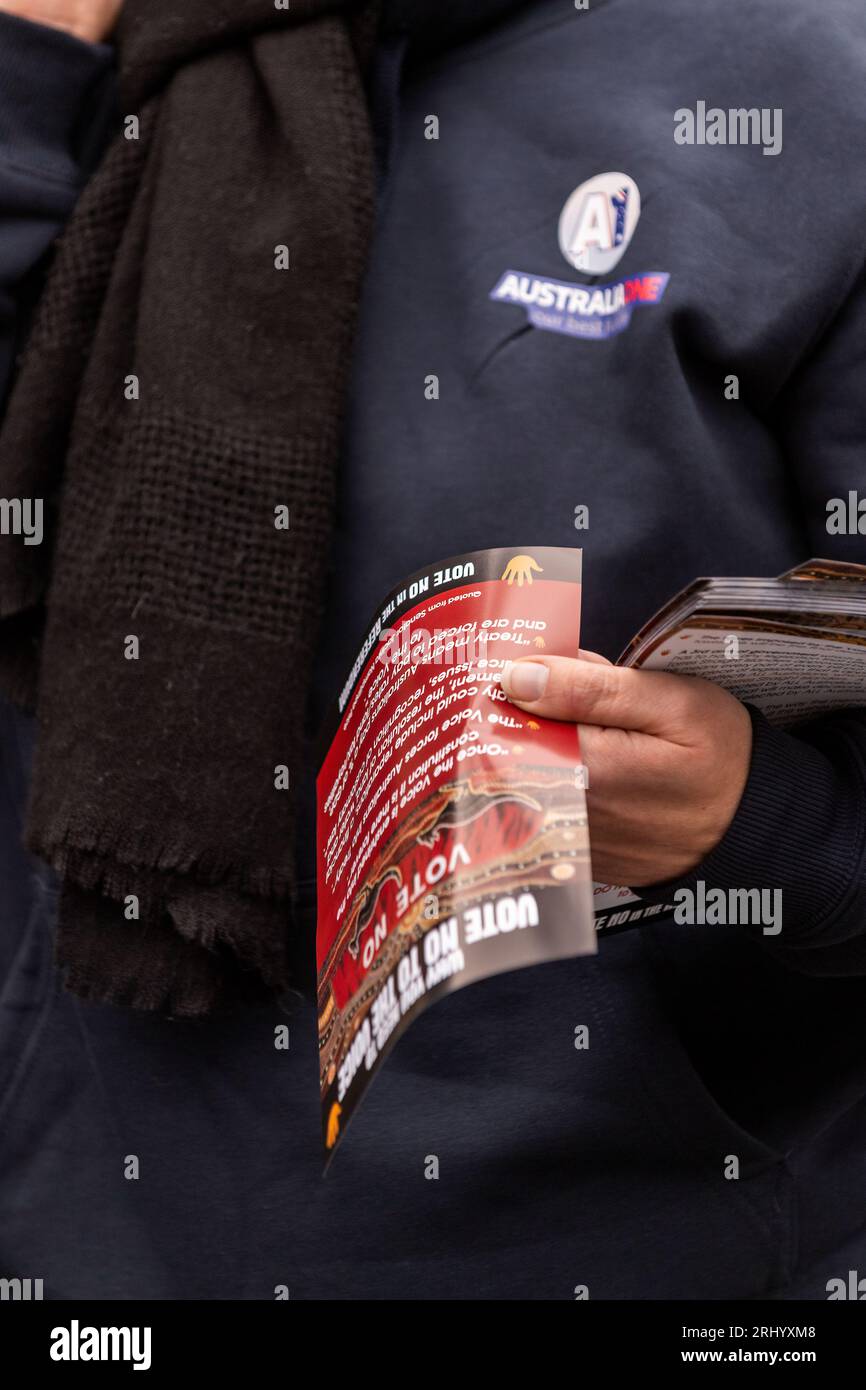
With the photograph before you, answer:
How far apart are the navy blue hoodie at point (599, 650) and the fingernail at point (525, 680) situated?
0.25 m

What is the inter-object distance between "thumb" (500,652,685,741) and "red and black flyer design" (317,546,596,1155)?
1 centimetres

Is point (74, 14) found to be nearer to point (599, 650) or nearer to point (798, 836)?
point (599, 650)

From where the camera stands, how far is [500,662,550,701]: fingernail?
0.69m

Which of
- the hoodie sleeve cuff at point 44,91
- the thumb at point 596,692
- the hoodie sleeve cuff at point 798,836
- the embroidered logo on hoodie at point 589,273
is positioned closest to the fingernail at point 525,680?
the thumb at point 596,692

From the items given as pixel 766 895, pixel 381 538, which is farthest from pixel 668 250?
pixel 766 895

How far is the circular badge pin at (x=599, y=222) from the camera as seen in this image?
946mm

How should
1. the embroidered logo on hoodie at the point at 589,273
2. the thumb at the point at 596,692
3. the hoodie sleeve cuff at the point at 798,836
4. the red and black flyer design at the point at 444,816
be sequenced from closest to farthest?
the red and black flyer design at the point at 444,816, the thumb at the point at 596,692, the hoodie sleeve cuff at the point at 798,836, the embroidered logo on hoodie at the point at 589,273

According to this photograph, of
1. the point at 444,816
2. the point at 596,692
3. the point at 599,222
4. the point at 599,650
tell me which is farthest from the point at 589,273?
the point at 444,816

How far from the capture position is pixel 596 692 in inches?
28.6

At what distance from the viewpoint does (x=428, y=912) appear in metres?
0.63

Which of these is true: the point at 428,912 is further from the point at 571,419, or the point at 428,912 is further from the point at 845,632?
the point at 571,419

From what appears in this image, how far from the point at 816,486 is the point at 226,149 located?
492 mm

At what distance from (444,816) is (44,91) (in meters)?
0.70

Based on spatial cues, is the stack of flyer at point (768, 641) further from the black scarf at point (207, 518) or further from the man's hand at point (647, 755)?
the black scarf at point (207, 518)
